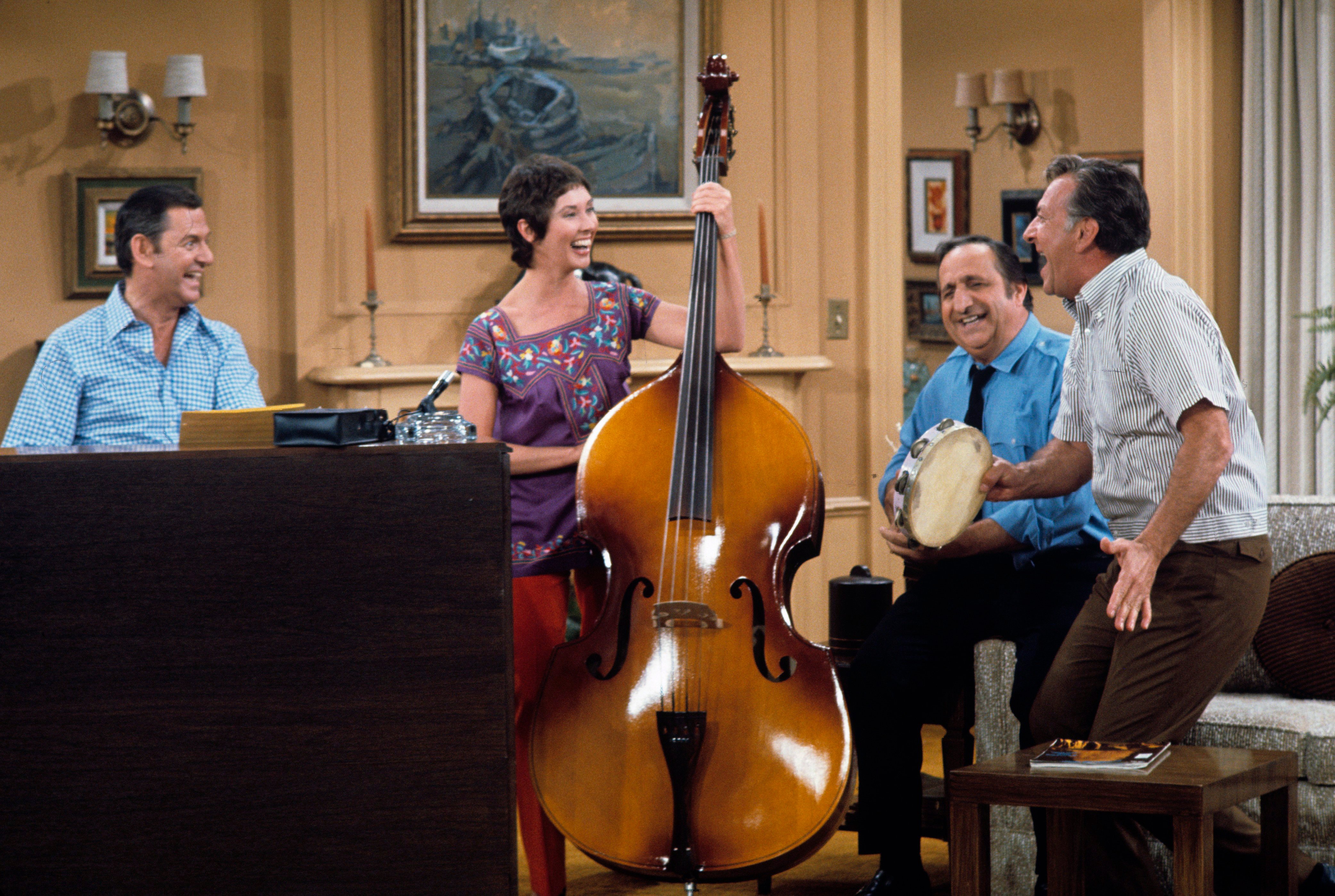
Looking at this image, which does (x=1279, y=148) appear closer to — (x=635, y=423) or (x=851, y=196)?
(x=851, y=196)

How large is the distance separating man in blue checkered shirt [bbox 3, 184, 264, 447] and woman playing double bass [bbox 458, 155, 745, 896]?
0.62 m

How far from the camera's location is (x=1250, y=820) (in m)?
2.44

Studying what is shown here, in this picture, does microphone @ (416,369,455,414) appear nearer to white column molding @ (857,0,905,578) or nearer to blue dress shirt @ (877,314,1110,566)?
blue dress shirt @ (877,314,1110,566)

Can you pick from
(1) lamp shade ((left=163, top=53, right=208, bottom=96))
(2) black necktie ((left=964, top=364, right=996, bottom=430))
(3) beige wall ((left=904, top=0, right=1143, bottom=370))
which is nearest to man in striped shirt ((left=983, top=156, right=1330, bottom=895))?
(2) black necktie ((left=964, top=364, right=996, bottom=430))

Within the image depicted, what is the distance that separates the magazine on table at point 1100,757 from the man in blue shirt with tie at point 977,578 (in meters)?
0.48

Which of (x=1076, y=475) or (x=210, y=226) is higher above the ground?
(x=210, y=226)

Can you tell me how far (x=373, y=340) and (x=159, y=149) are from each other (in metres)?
0.87

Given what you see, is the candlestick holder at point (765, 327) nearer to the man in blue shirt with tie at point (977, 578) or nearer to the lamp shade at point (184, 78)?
the man in blue shirt with tie at point (977, 578)

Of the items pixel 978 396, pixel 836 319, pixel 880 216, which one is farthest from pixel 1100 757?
pixel 880 216

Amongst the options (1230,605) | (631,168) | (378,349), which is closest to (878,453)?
(631,168)

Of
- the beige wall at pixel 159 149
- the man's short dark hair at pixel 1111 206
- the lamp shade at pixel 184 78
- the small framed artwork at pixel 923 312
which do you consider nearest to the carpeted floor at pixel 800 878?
the man's short dark hair at pixel 1111 206

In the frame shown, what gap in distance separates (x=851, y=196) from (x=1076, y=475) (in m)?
2.50

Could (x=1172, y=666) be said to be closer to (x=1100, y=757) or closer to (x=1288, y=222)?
(x=1100, y=757)

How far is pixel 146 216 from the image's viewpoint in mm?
2852
